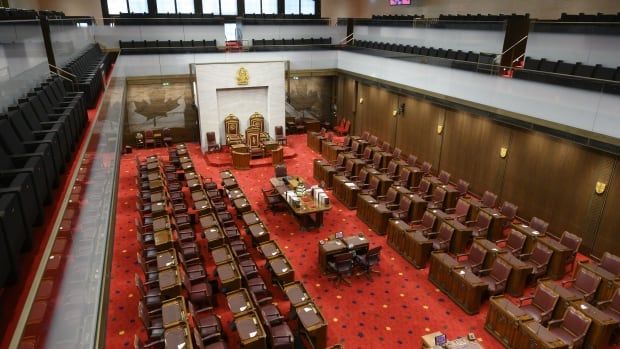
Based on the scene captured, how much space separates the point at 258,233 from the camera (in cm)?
966

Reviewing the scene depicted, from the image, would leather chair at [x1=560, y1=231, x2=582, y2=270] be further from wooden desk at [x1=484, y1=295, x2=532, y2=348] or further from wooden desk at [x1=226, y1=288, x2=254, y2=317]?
wooden desk at [x1=226, y1=288, x2=254, y2=317]

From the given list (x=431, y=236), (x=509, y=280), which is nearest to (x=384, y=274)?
(x=431, y=236)

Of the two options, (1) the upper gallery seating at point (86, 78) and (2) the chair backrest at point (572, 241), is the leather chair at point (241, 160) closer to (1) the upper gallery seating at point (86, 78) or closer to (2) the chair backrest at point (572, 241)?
(1) the upper gallery seating at point (86, 78)

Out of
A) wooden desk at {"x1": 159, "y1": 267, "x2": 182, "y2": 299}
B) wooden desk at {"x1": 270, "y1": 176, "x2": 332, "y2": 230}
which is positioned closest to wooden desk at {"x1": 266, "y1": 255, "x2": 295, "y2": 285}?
wooden desk at {"x1": 159, "y1": 267, "x2": 182, "y2": 299}

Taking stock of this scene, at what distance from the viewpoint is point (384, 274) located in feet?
29.8

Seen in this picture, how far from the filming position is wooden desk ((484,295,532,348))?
6757 mm

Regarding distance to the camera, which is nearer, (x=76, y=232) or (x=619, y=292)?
(x=76, y=232)

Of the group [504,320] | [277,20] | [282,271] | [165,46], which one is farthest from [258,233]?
[277,20]

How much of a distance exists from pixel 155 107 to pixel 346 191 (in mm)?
10373

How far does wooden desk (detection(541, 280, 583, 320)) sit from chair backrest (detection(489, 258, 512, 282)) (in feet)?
2.38

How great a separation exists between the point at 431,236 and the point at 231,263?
15.3 ft

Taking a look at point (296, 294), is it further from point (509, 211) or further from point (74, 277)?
point (509, 211)

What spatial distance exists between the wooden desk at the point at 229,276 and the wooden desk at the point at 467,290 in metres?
4.17

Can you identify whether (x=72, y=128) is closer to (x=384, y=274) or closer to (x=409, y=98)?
(x=384, y=274)
